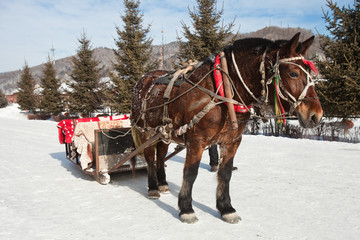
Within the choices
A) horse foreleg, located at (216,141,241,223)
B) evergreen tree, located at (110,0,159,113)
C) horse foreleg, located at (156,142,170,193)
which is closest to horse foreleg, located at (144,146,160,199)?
horse foreleg, located at (156,142,170,193)

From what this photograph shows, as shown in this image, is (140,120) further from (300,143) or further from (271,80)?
(300,143)

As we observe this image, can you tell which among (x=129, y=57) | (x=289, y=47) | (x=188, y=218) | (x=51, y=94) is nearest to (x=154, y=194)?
(x=188, y=218)

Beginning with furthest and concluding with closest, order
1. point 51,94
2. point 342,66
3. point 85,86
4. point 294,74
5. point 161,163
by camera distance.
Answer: point 51,94 → point 85,86 → point 342,66 → point 161,163 → point 294,74

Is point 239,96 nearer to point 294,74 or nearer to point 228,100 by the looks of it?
point 228,100

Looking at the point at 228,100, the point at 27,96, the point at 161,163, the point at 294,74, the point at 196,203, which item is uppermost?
the point at 27,96

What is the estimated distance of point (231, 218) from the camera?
3.39 metres

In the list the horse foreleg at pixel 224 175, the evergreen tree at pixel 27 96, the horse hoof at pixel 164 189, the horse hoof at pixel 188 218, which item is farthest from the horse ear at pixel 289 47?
the evergreen tree at pixel 27 96

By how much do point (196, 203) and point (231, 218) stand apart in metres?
0.85

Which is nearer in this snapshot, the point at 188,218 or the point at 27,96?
the point at 188,218

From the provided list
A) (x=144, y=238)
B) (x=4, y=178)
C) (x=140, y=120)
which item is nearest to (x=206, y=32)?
(x=140, y=120)

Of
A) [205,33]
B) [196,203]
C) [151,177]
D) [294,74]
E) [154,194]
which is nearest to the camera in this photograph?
[294,74]

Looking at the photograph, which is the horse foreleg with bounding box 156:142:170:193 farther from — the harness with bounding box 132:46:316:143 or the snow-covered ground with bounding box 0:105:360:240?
the harness with bounding box 132:46:316:143

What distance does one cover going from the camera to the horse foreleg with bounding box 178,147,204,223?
3361 millimetres

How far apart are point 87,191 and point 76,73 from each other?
2055 centimetres
